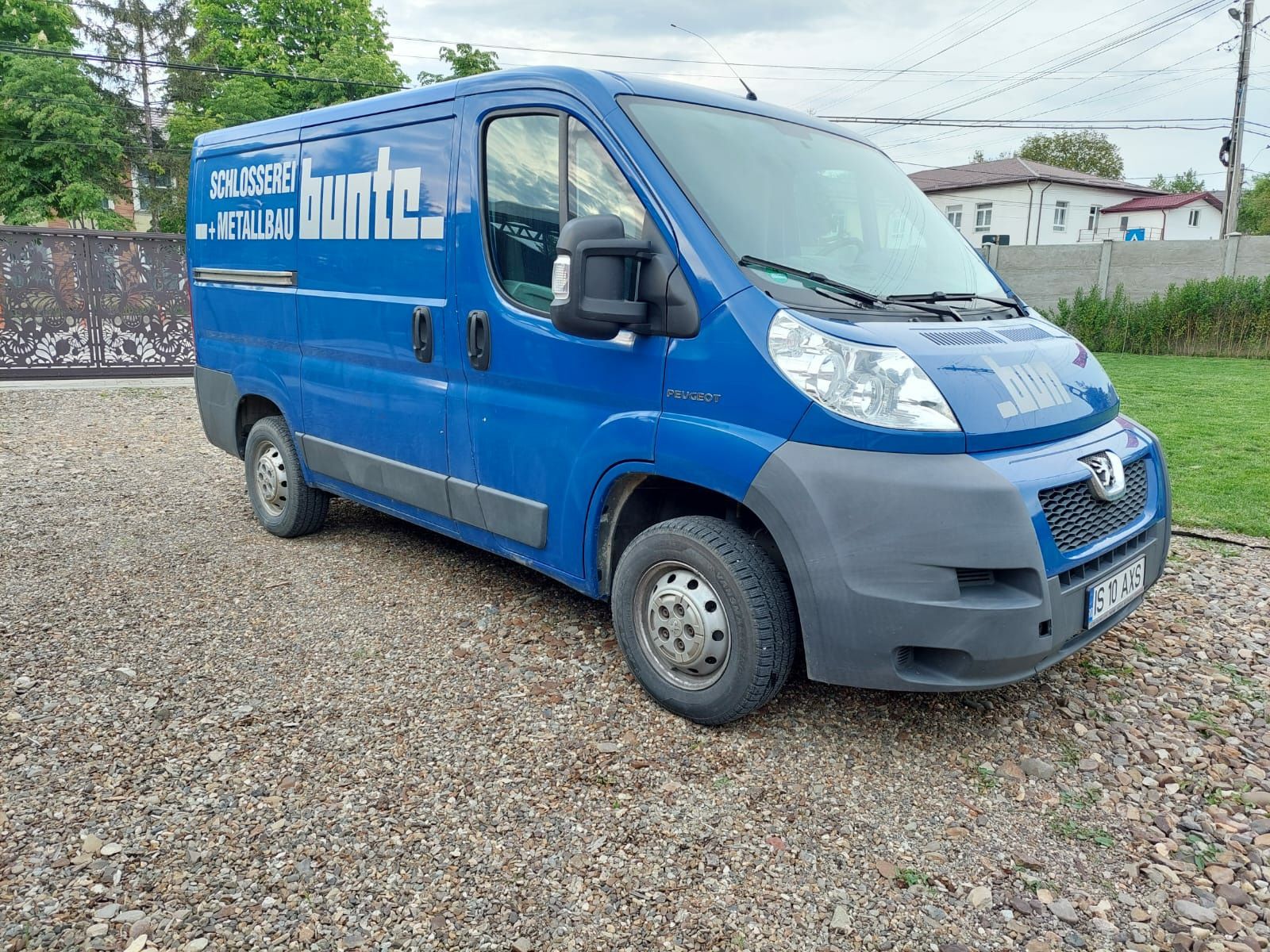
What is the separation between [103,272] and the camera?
493 inches

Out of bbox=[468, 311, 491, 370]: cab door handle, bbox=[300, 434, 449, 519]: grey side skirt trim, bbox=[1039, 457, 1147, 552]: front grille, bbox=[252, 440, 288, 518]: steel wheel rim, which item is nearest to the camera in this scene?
bbox=[1039, 457, 1147, 552]: front grille

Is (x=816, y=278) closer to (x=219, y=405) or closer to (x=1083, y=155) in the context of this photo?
(x=219, y=405)

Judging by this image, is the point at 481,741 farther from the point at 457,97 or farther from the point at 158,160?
the point at 158,160

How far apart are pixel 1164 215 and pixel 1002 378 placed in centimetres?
5444

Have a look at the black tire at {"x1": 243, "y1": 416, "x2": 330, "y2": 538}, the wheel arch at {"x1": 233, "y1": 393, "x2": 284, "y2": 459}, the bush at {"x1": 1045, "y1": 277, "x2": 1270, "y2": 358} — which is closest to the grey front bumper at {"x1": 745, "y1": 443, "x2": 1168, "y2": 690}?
the black tire at {"x1": 243, "y1": 416, "x2": 330, "y2": 538}

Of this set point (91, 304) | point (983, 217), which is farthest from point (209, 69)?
point (983, 217)

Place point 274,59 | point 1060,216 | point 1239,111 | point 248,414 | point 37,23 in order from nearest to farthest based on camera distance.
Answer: point 248,414 → point 1239,111 → point 37,23 → point 274,59 → point 1060,216

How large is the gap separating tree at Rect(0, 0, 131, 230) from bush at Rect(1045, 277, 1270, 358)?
28531 mm

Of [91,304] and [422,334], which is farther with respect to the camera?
[91,304]

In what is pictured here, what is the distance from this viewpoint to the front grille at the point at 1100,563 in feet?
9.24

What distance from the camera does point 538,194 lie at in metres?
3.48

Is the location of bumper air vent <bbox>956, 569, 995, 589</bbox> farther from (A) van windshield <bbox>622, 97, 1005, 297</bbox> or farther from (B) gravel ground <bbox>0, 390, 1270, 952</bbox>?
(A) van windshield <bbox>622, 97, 1005, 297</bbox>

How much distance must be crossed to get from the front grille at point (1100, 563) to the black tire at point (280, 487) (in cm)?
392

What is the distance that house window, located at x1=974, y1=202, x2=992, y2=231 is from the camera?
46406 millimetres
